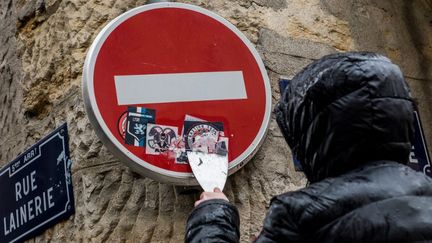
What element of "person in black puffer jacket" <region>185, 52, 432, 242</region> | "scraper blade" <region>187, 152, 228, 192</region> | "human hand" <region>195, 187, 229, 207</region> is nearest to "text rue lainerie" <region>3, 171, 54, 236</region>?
"scraper blade" <region>187, 152, 228, 192</region>

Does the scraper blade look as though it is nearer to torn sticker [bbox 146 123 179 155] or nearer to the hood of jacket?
torn sticker [bbox 146 123 179 155]

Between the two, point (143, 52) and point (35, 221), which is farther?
point (35, 221)

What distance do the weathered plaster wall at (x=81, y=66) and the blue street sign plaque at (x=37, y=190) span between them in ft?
0.13

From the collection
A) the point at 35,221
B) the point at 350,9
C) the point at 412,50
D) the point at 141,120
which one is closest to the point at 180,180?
the point at 141,120

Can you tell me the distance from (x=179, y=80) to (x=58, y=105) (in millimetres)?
562

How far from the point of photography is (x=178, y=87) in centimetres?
241

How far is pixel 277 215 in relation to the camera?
1.39 meters

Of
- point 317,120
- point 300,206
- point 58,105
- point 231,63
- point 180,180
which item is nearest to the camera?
point 300,206

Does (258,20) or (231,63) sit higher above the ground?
(258,20)

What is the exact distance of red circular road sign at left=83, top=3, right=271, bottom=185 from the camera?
2.30 m

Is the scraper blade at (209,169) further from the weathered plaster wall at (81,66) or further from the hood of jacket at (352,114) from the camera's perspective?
the hood of jacket at (352,114)

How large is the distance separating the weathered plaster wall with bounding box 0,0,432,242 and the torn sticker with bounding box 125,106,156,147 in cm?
18

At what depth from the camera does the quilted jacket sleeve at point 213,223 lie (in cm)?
167

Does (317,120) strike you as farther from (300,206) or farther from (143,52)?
(143,52)
